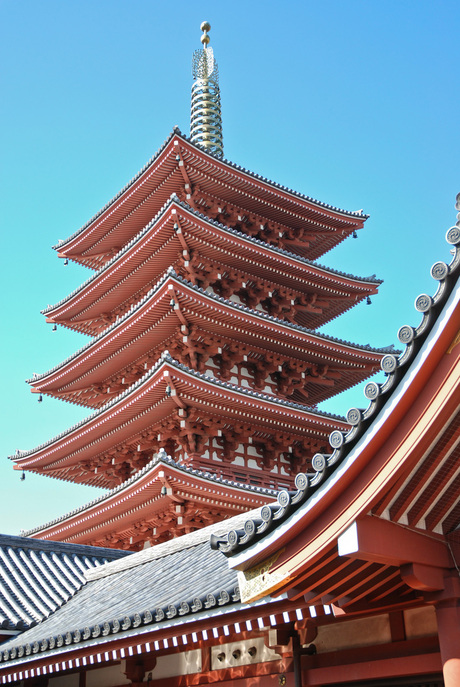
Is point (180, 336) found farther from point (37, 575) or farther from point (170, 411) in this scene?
point (37, 575)

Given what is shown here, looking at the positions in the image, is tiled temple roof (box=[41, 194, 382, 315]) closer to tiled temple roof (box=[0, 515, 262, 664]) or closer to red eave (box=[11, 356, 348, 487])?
red eave (box=[11, 356, 348, 487])

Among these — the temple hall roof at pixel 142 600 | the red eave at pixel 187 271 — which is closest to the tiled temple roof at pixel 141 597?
the temple hall roof at pixel 142 600

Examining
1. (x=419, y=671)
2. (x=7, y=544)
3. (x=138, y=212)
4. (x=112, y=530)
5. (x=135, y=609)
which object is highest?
(x=138, y=212)

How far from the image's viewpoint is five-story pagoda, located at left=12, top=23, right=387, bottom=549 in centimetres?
1762

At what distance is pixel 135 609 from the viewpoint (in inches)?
322

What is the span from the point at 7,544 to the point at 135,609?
6905 mm

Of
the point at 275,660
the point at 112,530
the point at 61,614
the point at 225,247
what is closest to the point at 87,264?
the point at 225,247

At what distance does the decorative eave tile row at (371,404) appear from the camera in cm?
462

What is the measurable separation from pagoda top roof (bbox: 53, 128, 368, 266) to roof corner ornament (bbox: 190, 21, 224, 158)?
593 centimetres

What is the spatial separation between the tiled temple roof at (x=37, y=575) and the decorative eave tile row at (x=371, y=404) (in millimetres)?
7293

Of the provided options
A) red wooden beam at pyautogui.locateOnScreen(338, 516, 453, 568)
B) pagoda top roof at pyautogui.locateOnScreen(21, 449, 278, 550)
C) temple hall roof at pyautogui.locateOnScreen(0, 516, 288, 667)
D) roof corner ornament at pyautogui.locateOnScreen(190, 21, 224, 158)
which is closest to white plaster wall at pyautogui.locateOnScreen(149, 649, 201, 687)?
temple hall roof at pyautogui.locateOnScreen(0, 516, 288, 667)

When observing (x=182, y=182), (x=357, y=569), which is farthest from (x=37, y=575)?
(x=182, y=182)

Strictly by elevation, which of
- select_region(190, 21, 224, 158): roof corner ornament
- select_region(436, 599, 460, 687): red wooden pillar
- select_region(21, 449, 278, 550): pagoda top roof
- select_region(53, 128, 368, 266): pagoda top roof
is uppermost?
select_region(190, 21, 224, 158): roof corner ornament

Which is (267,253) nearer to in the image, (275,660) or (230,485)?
(230,485)
